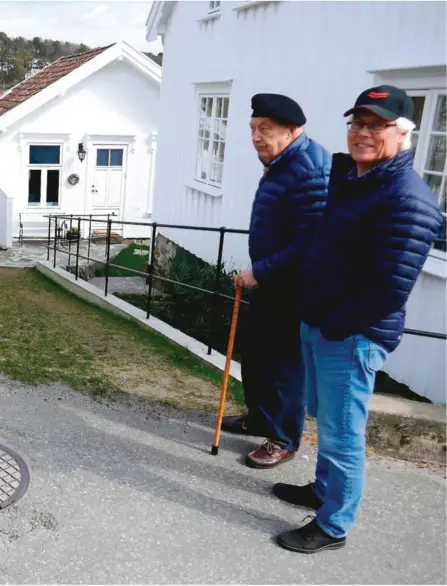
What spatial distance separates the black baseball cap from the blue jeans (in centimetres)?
90

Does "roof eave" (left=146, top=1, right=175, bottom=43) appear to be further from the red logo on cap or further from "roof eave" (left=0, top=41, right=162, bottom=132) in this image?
the red logo on cap

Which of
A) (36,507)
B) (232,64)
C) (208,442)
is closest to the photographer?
(36,507)

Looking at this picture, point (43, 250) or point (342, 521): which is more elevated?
point (342, 521)

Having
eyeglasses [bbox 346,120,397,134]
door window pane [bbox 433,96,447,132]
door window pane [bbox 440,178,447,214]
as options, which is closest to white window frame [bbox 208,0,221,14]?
door window pane [bbox 433,96,447,132]

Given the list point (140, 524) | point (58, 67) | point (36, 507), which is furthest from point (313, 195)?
point (58, 67)

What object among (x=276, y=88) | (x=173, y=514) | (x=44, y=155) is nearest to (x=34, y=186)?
(x=44, y=155)

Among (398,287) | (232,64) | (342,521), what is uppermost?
(232,64)

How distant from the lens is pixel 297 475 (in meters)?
3.34

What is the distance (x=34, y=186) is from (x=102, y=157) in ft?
6.83

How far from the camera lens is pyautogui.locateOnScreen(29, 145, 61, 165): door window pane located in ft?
53.7

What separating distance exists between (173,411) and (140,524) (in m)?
1.25

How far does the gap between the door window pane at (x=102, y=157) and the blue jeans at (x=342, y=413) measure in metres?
15.5

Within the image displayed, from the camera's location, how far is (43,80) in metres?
17.1

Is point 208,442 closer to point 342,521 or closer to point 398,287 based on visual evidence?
point 342,521
